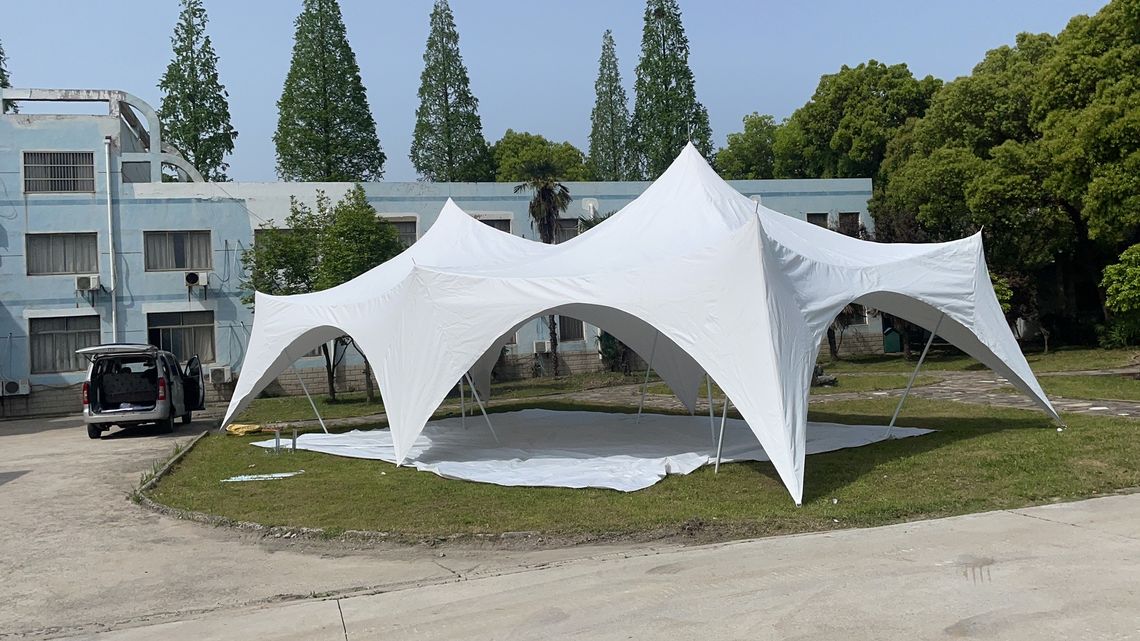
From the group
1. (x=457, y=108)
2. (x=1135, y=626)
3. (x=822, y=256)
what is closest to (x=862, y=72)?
(x=457, y=108)

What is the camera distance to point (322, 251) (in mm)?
23797

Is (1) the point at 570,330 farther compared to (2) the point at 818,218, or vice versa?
(2) the point at 818,218

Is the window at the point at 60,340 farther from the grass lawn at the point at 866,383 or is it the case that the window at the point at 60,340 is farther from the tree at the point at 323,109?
the grass lawn at the point at 866,383

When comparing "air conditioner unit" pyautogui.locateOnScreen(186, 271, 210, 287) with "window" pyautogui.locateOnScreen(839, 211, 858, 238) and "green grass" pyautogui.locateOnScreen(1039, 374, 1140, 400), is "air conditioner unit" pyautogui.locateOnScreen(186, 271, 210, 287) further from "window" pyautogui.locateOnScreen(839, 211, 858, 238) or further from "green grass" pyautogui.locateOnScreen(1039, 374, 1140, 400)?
"green grass" pyautogui.locateOnScreen(1039, 374, 1140, 400)

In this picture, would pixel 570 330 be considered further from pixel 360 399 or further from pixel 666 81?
pixel 666 81

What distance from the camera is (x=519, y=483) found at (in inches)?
396

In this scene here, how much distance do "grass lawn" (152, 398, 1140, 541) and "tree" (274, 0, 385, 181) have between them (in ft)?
→ 87.1

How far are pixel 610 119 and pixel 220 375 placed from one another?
28.6m

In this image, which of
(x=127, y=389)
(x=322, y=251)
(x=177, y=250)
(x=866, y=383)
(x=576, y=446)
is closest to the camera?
(x=576, y=446)

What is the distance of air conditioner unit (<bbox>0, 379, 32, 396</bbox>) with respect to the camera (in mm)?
24766

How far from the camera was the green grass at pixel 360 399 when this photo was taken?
20.7 m

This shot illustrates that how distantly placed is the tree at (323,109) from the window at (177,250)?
10576 millimetres

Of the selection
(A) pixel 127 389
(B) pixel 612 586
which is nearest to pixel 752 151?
(A) pixel 127 389

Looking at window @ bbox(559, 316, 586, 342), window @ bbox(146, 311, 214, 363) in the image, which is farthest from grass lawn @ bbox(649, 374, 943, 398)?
window @ bbox(146, 311, 214, 363)
